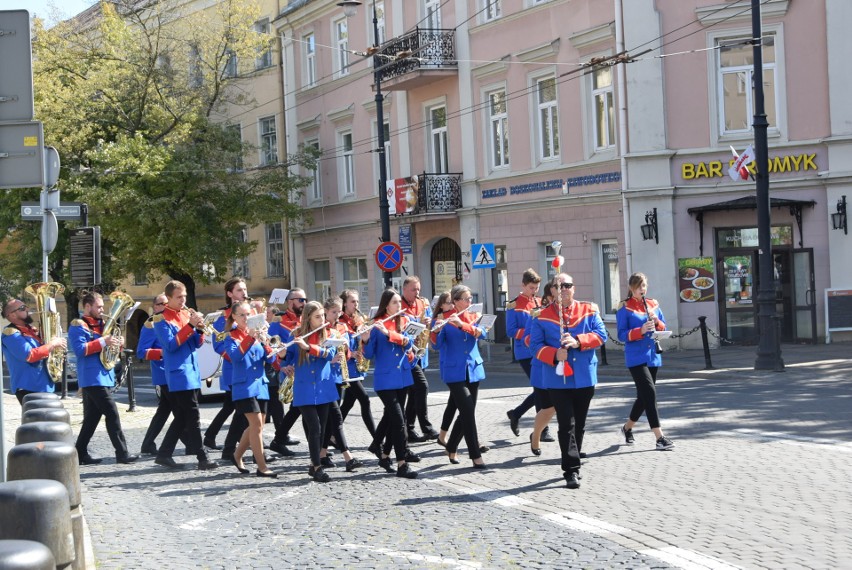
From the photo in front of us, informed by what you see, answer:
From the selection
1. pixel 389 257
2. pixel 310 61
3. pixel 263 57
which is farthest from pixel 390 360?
pixel 263 57

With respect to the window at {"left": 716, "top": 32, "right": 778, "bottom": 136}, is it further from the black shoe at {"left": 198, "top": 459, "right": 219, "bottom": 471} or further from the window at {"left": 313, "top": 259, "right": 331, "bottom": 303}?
the window at {"left": 313, "top": 259, "right": 331, "bottom": 303}

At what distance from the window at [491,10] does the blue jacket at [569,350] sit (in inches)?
833

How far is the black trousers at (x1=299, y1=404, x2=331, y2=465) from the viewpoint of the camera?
35.6 ft

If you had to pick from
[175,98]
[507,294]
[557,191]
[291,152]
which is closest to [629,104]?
[557,191]

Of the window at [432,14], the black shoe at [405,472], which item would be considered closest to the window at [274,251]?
the window at [432,14]

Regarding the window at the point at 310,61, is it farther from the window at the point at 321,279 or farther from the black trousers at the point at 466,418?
the black trousers at the point at 466,418

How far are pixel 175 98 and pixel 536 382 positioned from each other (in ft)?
84.4

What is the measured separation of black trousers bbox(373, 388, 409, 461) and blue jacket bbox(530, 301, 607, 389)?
159 centimetres

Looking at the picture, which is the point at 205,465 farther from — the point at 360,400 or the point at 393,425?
the point at 393,425

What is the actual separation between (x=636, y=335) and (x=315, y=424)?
325 cm

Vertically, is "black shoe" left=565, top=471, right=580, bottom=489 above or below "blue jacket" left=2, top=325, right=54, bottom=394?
below

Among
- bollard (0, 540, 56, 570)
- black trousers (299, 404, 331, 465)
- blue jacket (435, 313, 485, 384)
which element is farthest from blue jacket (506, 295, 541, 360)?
bollard (0, 540, 56, 570)

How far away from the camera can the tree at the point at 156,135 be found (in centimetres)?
3234

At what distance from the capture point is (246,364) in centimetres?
1120
